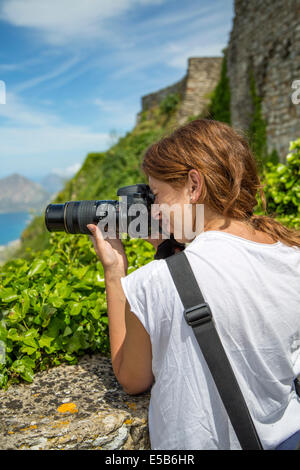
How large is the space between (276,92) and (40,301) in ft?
29.5

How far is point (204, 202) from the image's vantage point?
1.38 m

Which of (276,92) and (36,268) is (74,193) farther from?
(36,268)

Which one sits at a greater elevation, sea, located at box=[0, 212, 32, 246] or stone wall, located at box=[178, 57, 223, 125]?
stone wall, located at box=[178, 57, 223, 125]

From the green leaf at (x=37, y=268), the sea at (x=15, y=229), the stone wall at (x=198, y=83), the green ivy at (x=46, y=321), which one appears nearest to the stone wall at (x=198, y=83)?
the stone wall at (x=198, y=83)

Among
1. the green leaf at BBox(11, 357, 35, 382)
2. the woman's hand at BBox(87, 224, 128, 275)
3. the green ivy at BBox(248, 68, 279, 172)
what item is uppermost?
the green ivy at BBox(248, 68, 279, 172)

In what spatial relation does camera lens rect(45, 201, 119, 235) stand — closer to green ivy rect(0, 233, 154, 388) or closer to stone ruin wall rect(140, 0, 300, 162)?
green ivy rect(0, 233, 154, 388)

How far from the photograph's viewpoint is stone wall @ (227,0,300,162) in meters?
8.40

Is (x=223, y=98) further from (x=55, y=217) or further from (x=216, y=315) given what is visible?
(x=216, y=315)

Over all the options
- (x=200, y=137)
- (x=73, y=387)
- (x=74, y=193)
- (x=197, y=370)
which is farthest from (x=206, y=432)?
(x=74, y=193)

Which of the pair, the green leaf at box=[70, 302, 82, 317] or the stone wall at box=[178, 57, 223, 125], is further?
the stone wall at box=[178, 57, 223, 125]

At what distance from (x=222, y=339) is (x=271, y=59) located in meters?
9.62

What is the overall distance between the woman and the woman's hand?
33 centimetres

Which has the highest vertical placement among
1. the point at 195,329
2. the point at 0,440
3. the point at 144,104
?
the point at 144,104

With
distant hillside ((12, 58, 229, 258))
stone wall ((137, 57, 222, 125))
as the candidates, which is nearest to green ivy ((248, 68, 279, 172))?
distant hillside ((12, 58, 229, 258))
